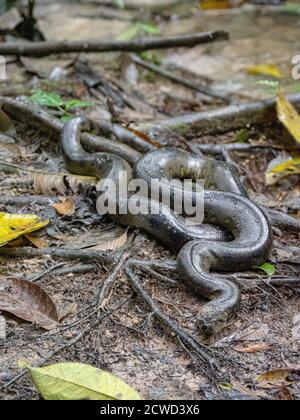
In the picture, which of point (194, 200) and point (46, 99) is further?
point (46, 99)

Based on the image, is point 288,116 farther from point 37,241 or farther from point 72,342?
point 72,342

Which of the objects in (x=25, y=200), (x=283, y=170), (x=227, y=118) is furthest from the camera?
(x=227, y=118)

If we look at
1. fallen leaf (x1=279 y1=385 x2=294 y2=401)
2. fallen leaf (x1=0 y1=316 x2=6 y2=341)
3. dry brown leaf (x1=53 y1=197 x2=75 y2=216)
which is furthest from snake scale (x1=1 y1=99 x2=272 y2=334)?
fallen leaf (x1=0 y1=316 x2=6 y2=341)

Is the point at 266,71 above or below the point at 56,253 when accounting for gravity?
above

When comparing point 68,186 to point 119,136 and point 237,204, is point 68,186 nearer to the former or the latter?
point 119,136

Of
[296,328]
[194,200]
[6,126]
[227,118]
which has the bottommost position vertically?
[296,328]

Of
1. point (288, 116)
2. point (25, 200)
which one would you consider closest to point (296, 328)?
point (25, 200)
